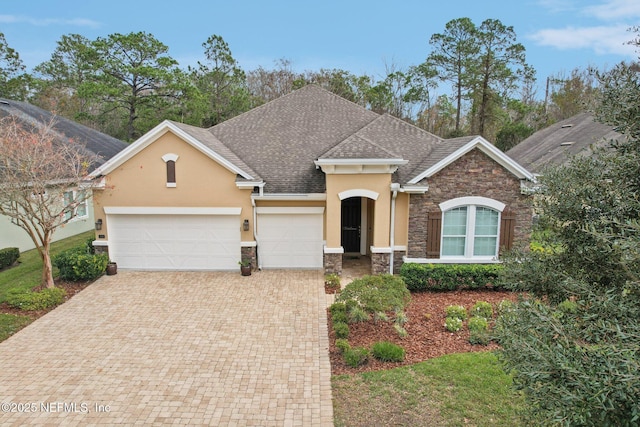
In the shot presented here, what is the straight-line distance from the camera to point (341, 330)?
30.9ft

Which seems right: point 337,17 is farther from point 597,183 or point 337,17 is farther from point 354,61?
point 597,183

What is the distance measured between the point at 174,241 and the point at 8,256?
6.50 meters

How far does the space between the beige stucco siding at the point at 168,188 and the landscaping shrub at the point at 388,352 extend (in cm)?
797

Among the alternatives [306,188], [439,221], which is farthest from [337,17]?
[439,221]

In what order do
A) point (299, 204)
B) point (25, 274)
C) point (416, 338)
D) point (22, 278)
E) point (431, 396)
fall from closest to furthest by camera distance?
point (431, 396), point (416, 338), point (22, 278), point (25, 274), point (299, 204)

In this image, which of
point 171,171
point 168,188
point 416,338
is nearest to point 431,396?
point 416,338

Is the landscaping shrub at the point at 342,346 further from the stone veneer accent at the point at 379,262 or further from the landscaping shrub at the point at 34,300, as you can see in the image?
the landscaping shrub at the point at 34,300

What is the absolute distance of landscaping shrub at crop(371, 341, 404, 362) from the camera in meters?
8.44

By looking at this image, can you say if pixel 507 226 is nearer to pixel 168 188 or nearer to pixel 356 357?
pixel 356 357

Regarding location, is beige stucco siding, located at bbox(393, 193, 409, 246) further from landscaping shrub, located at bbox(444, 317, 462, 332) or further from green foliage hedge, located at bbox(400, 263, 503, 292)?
landscaping shrub, located at bbox(444, 317, 462, 332)

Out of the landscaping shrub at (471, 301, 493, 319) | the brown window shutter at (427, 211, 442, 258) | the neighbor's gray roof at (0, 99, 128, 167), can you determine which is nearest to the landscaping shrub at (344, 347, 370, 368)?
the landscaping shrub at (471, 301, 493, 319)

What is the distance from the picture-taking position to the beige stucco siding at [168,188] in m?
14.4

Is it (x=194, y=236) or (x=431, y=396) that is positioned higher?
(x=194, y=236)

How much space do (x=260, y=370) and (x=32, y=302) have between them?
25.2 ft
